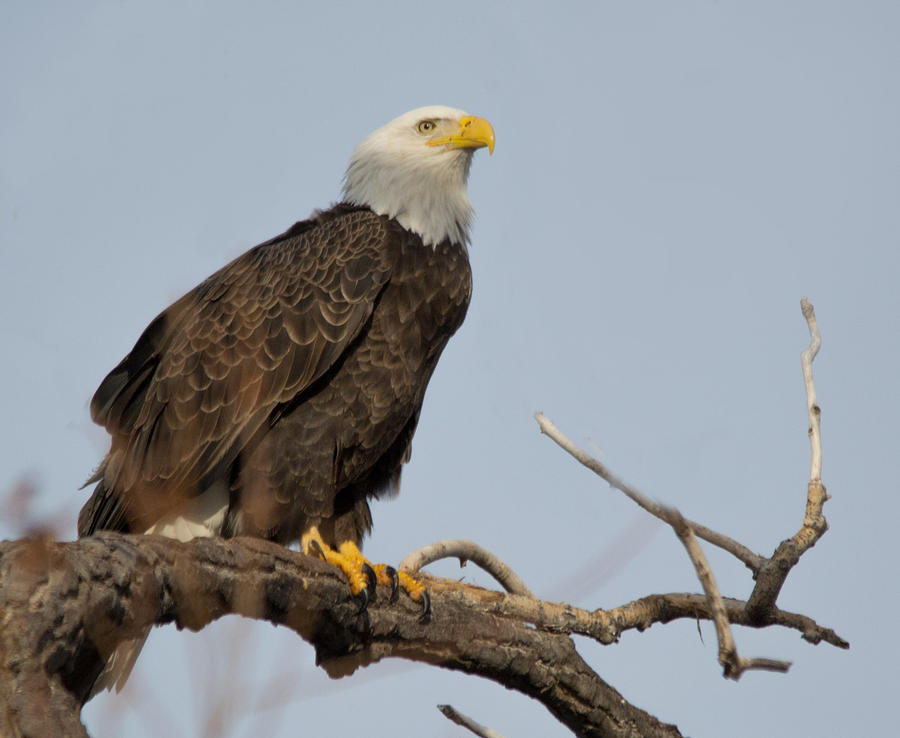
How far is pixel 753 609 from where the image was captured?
3.62m

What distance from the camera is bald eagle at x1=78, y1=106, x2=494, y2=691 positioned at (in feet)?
16.2

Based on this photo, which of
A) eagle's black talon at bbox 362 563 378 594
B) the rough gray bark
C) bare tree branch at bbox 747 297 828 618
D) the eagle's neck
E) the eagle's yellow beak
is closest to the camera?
the rough gray bark

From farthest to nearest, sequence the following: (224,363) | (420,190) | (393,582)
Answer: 1. (420,190)
2. (224,363)
3. (393,582)

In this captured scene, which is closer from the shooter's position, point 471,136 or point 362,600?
point 362,600

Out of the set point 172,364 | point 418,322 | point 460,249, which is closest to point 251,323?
point 172,364

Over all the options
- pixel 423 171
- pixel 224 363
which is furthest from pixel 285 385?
pixel 423 171

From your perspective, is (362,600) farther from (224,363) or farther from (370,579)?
(224,363)

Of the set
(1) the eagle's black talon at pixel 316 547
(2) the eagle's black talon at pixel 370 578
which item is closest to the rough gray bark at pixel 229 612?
(2) the eagle's black talon at pixel 370 578

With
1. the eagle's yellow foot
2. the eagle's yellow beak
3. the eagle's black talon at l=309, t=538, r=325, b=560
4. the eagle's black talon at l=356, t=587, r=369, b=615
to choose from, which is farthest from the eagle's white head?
the eagle's black talon at l=356, t=587, r=369, b=615

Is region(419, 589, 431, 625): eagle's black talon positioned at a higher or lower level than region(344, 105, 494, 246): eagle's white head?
lower

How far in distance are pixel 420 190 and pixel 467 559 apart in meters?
2.11

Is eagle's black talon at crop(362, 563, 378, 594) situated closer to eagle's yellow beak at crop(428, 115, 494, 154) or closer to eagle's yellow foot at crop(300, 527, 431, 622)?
eagle's yellow foot at crop(300, 527, 431, 622)

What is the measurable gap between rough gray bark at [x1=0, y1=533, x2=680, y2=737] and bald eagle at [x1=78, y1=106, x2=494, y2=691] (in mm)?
696

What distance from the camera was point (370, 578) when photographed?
171 inches
